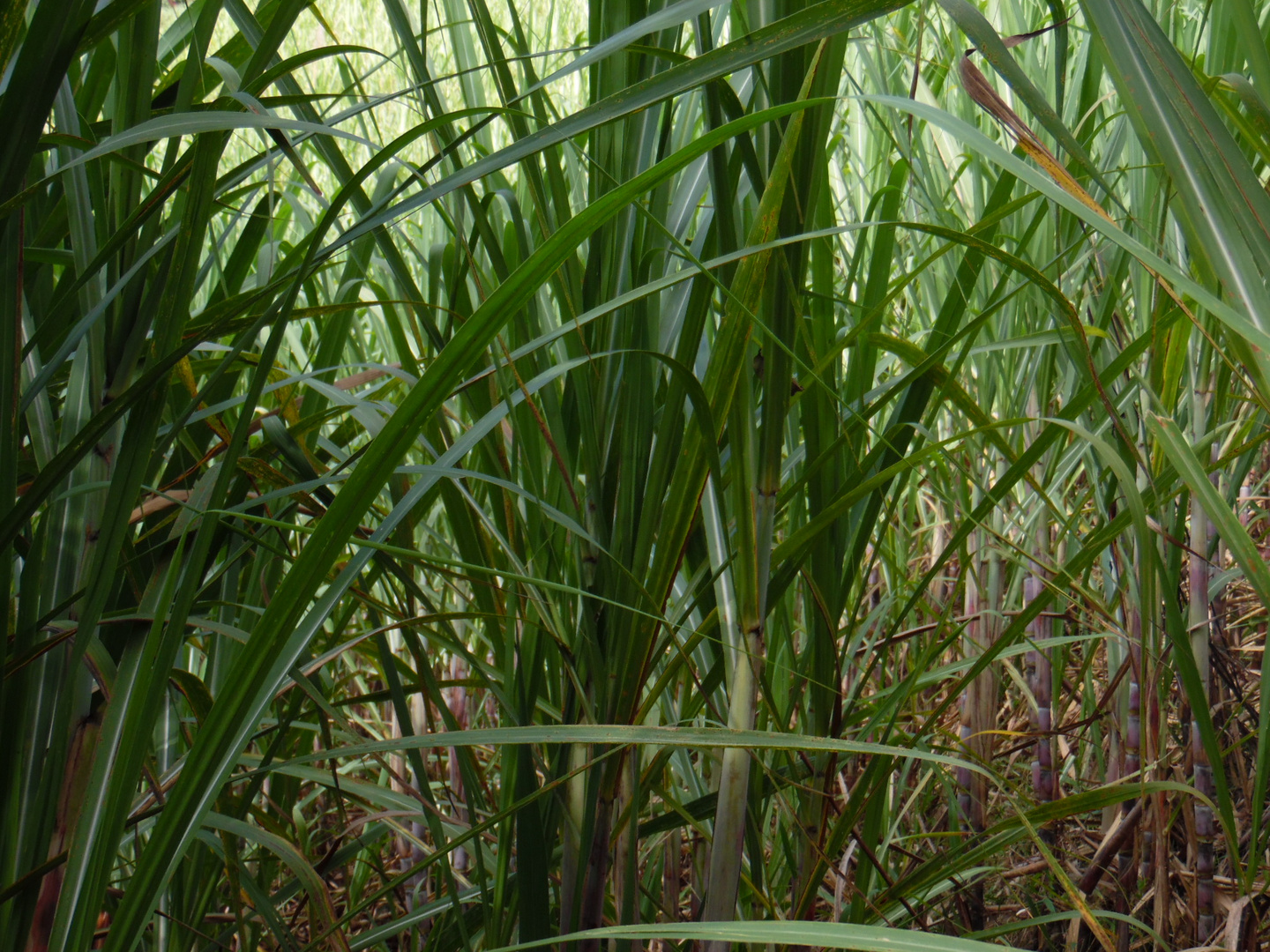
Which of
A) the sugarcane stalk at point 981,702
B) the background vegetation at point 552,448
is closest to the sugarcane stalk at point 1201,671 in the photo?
the background vegetation at point 552,448

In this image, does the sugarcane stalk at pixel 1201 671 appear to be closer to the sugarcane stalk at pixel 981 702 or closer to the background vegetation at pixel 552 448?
the background vegetation at pixel 552 448

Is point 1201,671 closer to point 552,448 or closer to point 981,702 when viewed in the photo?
point 981,702

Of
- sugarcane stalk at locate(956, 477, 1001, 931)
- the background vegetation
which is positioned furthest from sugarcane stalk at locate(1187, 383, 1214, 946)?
sugarcane stalk at locate(956, 477, 1001, 931)

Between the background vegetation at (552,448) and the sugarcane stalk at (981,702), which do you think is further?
the sugarcane stalk at (981,702)

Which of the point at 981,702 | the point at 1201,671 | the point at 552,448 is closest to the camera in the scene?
the point at 552,448

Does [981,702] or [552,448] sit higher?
[552,448]

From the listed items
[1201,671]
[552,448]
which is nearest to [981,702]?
[1201,671]

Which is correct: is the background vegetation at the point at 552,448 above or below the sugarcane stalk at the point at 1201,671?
above

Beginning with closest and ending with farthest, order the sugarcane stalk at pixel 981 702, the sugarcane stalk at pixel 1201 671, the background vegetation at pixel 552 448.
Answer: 1. the background vegetation at pixel 552 448
2. the sugarcane stalk at pixel 1201 671
3. the sugarcane stalk at pixel 981 702

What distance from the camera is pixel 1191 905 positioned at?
916 mm

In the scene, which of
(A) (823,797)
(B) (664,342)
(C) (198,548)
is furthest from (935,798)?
(C) (198,548)

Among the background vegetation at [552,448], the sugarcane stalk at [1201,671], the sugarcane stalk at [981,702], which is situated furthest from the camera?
the sugarcane stalk at [981,702]

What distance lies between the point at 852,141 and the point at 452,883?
5.10 ft

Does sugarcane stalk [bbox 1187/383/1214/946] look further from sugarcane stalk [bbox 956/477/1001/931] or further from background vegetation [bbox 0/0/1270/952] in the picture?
sugarcane stalk [bbox 956/477/1001/931]
